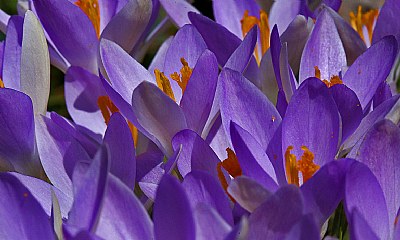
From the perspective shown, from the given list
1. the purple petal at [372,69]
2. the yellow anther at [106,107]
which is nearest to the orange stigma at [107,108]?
the yellow anther at [106,107]

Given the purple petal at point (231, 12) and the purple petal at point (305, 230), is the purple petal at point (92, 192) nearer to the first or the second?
the purple petal at point (305, 230)

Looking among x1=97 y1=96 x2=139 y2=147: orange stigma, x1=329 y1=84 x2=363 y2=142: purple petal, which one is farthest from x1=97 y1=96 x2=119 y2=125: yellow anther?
x1=329 y1=84 x2=363 y2=142: purple petal

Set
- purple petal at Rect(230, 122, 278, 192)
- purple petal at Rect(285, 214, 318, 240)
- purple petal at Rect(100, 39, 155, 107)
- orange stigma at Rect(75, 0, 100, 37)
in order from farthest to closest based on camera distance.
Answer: orange stigma at Rect(75, 0, 100, 37), purple petal at Rect(100, 39, 155, 107), purple petal at Rect(230, 122, 278, 192), purple petal at Rect(285, 214, 318, 240)

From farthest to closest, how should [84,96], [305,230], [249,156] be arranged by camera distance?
[84,96], [249,156], [305,230]

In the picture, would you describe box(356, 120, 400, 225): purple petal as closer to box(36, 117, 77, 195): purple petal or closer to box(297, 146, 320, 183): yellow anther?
box(297, 146, 320, 183): yellow anther

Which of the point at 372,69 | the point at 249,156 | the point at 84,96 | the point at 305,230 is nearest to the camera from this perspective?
the point at 305,230

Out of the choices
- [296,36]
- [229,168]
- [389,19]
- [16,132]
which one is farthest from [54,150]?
[389,19]

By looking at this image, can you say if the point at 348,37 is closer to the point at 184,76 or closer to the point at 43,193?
the point at 184,76
